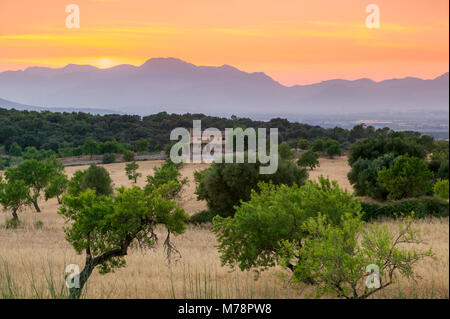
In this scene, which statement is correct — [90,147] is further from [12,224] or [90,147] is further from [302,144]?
[302,144]

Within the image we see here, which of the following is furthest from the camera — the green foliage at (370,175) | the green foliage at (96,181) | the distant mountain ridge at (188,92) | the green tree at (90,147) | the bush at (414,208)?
the green tree at (90,147)

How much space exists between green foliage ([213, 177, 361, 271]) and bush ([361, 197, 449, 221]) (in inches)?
309

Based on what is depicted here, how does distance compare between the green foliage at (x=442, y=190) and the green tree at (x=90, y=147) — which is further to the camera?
the green tree at (x=90, y=147)

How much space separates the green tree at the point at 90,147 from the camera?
85.7 feet

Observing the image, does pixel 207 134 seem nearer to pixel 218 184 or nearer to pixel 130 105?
pixel 130 105

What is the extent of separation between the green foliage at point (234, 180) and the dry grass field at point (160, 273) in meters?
1.77

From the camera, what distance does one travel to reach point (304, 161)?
3988cm

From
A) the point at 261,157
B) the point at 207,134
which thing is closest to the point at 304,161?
the point at 207,134

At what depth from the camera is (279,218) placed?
25.2ft

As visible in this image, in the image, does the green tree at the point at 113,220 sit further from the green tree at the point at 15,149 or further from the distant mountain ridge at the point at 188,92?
the green tree at the point at 15,149

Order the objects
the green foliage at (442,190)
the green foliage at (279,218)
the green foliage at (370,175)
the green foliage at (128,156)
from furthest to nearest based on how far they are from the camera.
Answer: the green foliage at (128,156) < the green foliage at (370,175) < the green foliage at (442,190) < the green foliage at (279,218)

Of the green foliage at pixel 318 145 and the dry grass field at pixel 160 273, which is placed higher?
the green foliage at pixel 318 145

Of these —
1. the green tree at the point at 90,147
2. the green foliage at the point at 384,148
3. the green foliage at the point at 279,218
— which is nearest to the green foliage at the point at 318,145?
the green foliage at the point at 384,148
